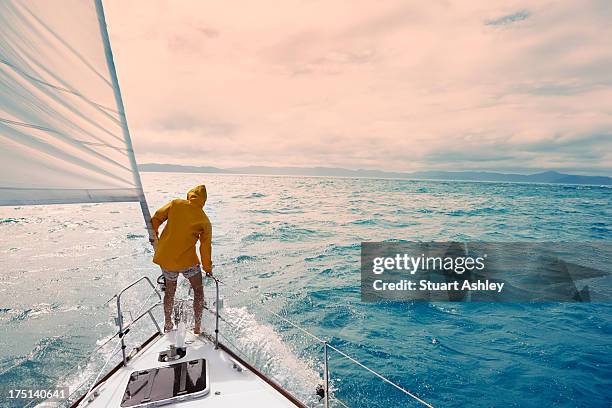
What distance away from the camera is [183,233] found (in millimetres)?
3707

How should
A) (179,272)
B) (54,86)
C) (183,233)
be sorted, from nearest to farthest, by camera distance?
(54,86) < (183,233) < (179,272)

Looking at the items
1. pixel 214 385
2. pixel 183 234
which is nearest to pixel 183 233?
pixel 183 234

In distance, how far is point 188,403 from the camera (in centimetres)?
292

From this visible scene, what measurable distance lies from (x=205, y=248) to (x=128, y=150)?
5.37 ft

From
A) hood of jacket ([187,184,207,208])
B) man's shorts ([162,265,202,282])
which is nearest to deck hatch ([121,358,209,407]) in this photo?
man's shorts ([162,265,202,282])

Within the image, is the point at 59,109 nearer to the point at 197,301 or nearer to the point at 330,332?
the point at 197,301

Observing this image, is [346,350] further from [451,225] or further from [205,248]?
[451,225]

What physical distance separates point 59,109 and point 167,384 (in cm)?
289

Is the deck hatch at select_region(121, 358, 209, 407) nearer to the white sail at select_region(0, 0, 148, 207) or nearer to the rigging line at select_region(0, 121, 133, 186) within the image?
the white sail at select_region(0, 0, 148, 207)

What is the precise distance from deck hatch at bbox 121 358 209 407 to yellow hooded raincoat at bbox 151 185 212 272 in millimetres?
1049

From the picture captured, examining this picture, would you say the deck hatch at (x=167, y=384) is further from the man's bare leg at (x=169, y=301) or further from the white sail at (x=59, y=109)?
the white sail at (x=59, y=109)

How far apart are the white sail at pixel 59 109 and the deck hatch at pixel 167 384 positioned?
1.94 m

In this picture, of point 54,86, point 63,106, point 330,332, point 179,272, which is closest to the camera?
point 54,86

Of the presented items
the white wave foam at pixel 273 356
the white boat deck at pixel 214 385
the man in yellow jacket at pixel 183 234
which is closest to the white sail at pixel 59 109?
the man in yellow jacket at pixel 183 234
